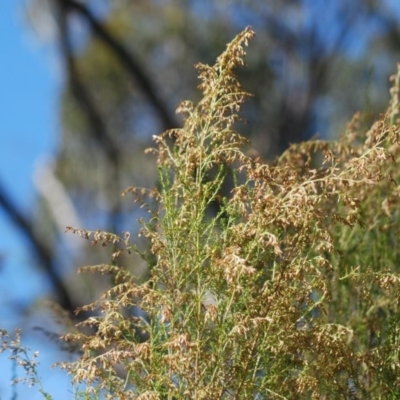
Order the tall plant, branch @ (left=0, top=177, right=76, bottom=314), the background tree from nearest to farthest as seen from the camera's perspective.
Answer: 1. the tall plant
2. branch @ (left=0, top=177, right=76, bottom=314)
3. the background tree

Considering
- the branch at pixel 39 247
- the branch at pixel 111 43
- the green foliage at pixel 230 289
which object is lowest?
the green foliage at pixel 230 289

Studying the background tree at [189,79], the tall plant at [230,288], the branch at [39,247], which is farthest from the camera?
the background tree at [189,79]

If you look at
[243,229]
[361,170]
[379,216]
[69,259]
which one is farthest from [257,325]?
[69,259]

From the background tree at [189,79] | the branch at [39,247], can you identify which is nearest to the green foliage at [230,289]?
the branch at [39,247]

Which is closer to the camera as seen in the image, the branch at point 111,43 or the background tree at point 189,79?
the branch at point 111,43

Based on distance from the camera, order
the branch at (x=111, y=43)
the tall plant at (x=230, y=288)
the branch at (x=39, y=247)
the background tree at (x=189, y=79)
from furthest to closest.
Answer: the background tree at (x=189, y=79), the branch at (x=111, y=43), the branch at (x=39, y=247), the tall plant at (x=230, y=288)

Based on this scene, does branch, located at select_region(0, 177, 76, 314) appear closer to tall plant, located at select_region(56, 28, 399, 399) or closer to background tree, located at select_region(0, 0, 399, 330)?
background tree, located at select_region(0, 0, 399, 330)

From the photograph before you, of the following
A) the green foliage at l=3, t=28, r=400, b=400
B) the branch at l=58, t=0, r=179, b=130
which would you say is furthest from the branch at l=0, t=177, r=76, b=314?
the green foliage at l=3, t=28, r=400, b=400

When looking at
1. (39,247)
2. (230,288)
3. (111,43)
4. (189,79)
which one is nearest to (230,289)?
(230,288)

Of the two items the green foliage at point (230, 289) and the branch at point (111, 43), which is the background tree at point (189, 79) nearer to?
the branch at point (111, 43)

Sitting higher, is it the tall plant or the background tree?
the background tree

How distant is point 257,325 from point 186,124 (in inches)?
13.2

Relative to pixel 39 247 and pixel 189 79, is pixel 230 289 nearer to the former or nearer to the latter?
pixel 39 247

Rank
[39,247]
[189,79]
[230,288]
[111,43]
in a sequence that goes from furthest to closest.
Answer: [189,79]
[111,43]
[39,247]
[230,288]
